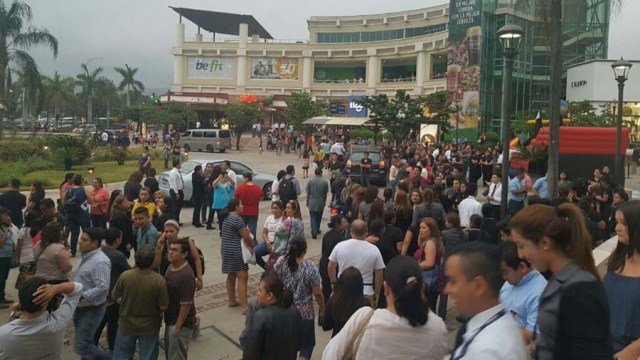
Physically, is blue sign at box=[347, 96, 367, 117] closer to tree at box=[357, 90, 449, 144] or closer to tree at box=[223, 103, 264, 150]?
tree at box=[223, 103, 264, 150]

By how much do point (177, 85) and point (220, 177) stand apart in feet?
195

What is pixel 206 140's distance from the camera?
132 feet

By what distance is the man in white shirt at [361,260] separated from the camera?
19.3 ft

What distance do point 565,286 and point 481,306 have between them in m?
0.43

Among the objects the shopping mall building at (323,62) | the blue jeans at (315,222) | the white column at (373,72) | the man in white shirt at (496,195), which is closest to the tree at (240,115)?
the shopping mall building at (323,62)

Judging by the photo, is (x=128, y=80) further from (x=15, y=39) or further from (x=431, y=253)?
(x=431, y=253)

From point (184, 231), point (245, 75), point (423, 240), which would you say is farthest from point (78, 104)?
point (423, 240)

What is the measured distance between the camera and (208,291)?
8.78 m

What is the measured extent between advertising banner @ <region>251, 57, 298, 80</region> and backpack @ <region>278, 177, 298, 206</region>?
5660 centimetres

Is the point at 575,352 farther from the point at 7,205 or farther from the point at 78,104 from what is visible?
the point at 78,104

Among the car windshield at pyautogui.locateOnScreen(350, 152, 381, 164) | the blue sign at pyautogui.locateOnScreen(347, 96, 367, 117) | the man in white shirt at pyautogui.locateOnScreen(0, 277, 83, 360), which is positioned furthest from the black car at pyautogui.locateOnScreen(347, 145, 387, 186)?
the blue sign at pyautogui.locateOnScreen(347, 96, 367, 117)

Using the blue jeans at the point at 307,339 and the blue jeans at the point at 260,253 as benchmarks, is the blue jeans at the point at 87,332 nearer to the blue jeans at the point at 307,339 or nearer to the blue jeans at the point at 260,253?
the blue jeans at the point at 307,339

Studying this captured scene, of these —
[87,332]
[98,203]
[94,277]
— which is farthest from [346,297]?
[98,203]

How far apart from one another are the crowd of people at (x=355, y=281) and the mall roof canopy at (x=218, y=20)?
228 feet
